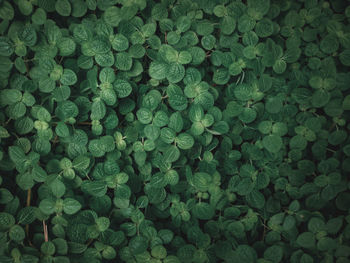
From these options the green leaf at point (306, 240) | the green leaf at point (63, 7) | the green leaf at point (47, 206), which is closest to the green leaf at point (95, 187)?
the green leaf at point (47, 206)

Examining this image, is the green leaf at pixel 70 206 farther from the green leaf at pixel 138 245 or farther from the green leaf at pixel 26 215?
the green leaf at pixel 138 245

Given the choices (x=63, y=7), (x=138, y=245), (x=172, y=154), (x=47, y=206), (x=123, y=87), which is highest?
(x=63, y=7)

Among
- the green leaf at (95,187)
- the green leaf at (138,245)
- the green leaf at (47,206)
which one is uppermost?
the green leaf at (95,187)

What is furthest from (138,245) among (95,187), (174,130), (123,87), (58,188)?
(123,87)

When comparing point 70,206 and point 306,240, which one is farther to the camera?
point 306,240

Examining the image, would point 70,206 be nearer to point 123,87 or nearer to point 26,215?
point 26,215

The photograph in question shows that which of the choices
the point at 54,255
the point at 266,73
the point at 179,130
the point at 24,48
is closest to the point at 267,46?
the point at 266,73

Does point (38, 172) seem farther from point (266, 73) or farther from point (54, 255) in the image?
point (266, 73)

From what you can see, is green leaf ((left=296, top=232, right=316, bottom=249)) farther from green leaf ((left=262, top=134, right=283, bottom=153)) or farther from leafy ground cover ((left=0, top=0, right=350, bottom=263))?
green leaf ((left=262, top=134, right=283, bottom=153))
